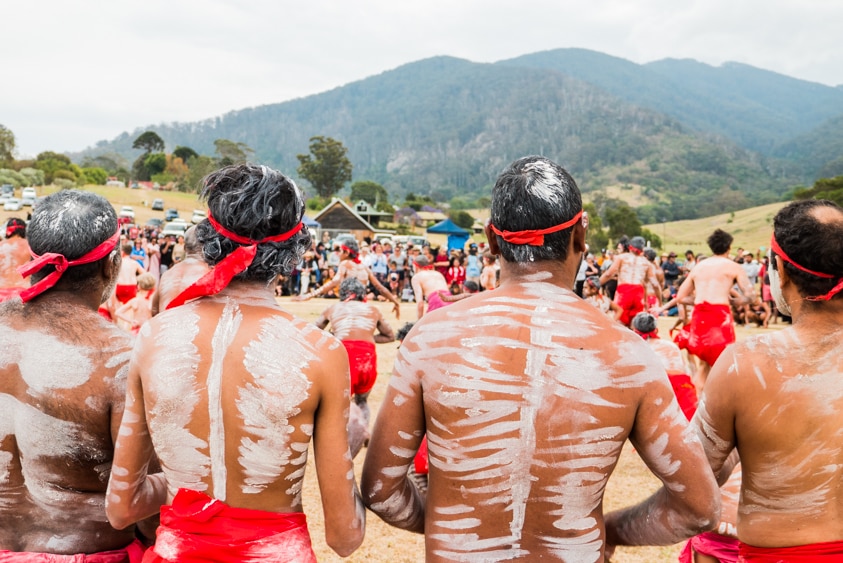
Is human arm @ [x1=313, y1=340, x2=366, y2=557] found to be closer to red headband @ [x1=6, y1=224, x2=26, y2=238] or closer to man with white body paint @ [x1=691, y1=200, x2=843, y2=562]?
man with white body paint @ [x1=691, y1=200, x2=843, y2=562]

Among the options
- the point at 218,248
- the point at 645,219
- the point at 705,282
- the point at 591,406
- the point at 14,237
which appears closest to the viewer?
the point at 591,406

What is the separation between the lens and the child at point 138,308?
7742 millimetres

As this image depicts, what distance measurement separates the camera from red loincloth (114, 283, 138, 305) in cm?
822

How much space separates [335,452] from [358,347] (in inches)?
169

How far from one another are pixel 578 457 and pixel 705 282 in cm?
633

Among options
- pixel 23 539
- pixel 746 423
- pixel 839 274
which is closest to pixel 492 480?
pixel 746 423

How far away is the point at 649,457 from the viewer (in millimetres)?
1884

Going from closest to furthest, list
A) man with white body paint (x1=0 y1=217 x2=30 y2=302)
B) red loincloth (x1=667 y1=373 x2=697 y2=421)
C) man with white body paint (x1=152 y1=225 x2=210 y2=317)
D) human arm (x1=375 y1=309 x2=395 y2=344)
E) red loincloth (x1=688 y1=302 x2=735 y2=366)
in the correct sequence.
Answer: man with white body paint (x1=0 y1=217 x2=30 y2=302), man with white body paint (x1=152 y1=225 x2=210 y2=317), red loincloth (x1=667 y1=373 x2=697 y2=421), human arm (x1=375 y1=309 x2=395 y2=344), red loincloth (x1=688 y1=302 x2=735 y2=366)

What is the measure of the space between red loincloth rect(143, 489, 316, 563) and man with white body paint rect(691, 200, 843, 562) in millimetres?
1301

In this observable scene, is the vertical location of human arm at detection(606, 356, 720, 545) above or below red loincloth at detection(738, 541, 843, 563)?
above

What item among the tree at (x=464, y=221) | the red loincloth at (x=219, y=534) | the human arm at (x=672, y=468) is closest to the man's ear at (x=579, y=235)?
the human arm at (x=672, y=468)

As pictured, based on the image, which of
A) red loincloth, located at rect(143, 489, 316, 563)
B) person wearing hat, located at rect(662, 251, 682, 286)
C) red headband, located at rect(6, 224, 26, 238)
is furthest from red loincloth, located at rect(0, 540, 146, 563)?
person wearing hat, located at rect(662, 251, 682, 286)

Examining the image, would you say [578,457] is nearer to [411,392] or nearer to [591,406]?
[591,406]

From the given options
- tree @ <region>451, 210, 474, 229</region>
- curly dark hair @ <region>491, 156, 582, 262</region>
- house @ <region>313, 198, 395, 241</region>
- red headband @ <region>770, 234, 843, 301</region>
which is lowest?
tree @ <region>451, 210, 474, 229</region>
